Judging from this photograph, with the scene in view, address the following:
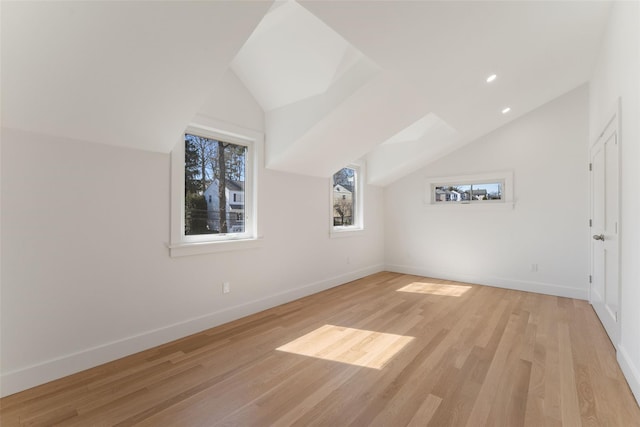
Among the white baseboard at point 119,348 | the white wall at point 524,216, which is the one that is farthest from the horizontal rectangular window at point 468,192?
the white baseboard at point 119,348

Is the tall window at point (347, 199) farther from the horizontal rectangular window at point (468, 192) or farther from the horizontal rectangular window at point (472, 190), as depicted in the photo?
the horizontal rectangular window at point (468, 192)

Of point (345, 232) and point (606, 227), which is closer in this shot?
point (606, 227)

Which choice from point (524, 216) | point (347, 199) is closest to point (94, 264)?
point (347, 199)

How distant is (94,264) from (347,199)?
390cm

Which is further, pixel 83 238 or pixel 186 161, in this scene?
pixel 186 161

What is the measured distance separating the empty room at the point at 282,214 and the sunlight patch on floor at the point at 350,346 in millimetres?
27

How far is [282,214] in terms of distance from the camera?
3848mm

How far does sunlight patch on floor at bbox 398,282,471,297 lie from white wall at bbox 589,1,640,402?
6.93 ft

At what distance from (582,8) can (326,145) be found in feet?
8.52

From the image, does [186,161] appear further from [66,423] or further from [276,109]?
[66,423]

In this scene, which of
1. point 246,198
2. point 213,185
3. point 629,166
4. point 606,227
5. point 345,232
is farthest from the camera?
point 345,232

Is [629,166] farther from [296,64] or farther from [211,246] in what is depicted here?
[211,246]

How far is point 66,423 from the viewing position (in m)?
1.65

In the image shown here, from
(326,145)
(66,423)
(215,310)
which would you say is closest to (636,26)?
(326,145)
